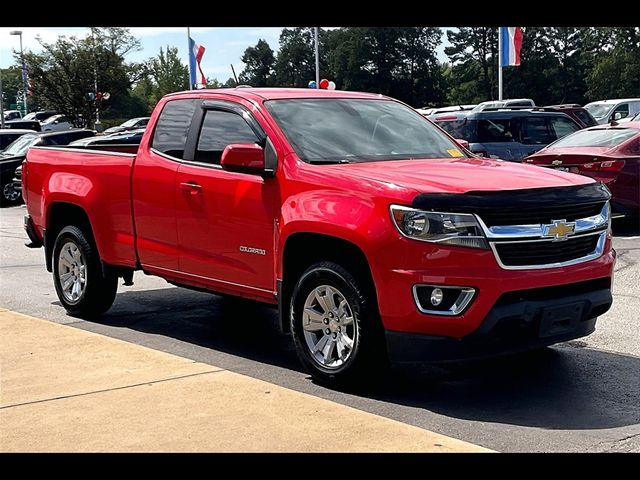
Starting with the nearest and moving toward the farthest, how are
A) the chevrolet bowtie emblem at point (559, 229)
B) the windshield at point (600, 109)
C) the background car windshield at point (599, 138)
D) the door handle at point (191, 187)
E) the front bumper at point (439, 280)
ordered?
the front bumper at point (439, 280), the chevrolet bowtie emblem at point (559, 229), the door handle at point (191, 187), the background car windshield at point (599, 138), the windshield at point (600, 109)

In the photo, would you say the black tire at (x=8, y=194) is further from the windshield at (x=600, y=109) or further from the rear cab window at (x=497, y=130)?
the windshield at (x=600, y=109)

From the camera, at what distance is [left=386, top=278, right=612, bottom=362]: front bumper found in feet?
18.4

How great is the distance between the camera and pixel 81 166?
839 cm

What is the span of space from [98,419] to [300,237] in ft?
5.66

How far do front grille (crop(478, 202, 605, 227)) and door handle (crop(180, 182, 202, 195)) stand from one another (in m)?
2.40

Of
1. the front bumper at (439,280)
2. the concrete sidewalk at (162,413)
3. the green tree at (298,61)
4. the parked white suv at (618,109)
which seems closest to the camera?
the concrete sidewalk at (162,413)

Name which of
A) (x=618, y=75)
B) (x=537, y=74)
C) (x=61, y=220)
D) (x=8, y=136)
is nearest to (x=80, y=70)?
(x=8, y=136)

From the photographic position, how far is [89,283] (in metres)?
Answer: 8.41

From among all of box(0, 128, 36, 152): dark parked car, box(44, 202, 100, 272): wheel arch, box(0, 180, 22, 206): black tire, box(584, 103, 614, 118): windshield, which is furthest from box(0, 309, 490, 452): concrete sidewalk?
box(584, 103, 614, 118): windshield

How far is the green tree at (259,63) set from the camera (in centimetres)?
10088

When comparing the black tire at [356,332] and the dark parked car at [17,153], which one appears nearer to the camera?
the black tire at [356,332]

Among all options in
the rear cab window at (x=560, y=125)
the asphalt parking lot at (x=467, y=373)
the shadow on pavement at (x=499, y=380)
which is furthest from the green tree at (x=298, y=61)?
the shadow on pavement at (x=499, y=380)

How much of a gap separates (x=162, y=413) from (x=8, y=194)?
18825 millimetres

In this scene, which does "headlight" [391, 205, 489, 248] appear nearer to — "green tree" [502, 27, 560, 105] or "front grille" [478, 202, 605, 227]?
"front grille" [478, 202, 605, 227]
